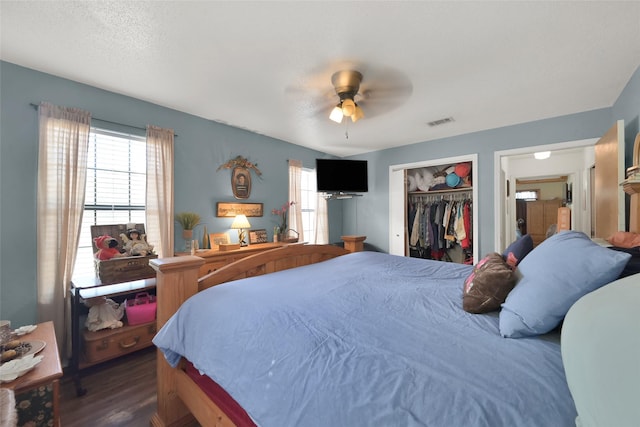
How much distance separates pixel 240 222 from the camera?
3166 millimetres

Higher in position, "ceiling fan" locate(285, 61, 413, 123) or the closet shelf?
"ceiling fan" locate(285, 61, 413, 123)

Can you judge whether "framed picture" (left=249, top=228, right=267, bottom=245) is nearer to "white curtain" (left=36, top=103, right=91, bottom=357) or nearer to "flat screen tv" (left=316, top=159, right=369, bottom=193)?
"flat screen tv" (left=316, top=159, right=369, bottom=193)

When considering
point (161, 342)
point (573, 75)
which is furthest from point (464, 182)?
point (161, 342)

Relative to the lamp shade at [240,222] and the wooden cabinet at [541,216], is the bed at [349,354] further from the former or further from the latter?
the wooden cabinet at [541,216]

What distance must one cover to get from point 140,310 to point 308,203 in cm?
274

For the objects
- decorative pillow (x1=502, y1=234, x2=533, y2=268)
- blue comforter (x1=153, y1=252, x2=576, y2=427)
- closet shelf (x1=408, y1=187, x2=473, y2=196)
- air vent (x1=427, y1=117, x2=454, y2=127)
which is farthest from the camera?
closet shelf (x1=408, y1=187, x2=473, y2=196)

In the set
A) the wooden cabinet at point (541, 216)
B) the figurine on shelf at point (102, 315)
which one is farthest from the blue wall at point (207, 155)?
the wooden cabinet at point (541, 216)

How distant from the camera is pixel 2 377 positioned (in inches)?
43.5

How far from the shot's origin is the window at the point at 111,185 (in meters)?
2.20

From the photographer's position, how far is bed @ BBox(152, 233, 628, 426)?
626 mm

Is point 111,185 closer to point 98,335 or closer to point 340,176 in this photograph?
point 98,335

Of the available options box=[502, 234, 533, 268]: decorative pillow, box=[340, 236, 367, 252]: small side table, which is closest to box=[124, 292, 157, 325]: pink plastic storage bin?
box=[340, 236, 367, 252]: small side table

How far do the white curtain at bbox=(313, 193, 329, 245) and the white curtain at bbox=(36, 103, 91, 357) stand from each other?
2.95 metres

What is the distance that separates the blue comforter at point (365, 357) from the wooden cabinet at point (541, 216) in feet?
20.9
